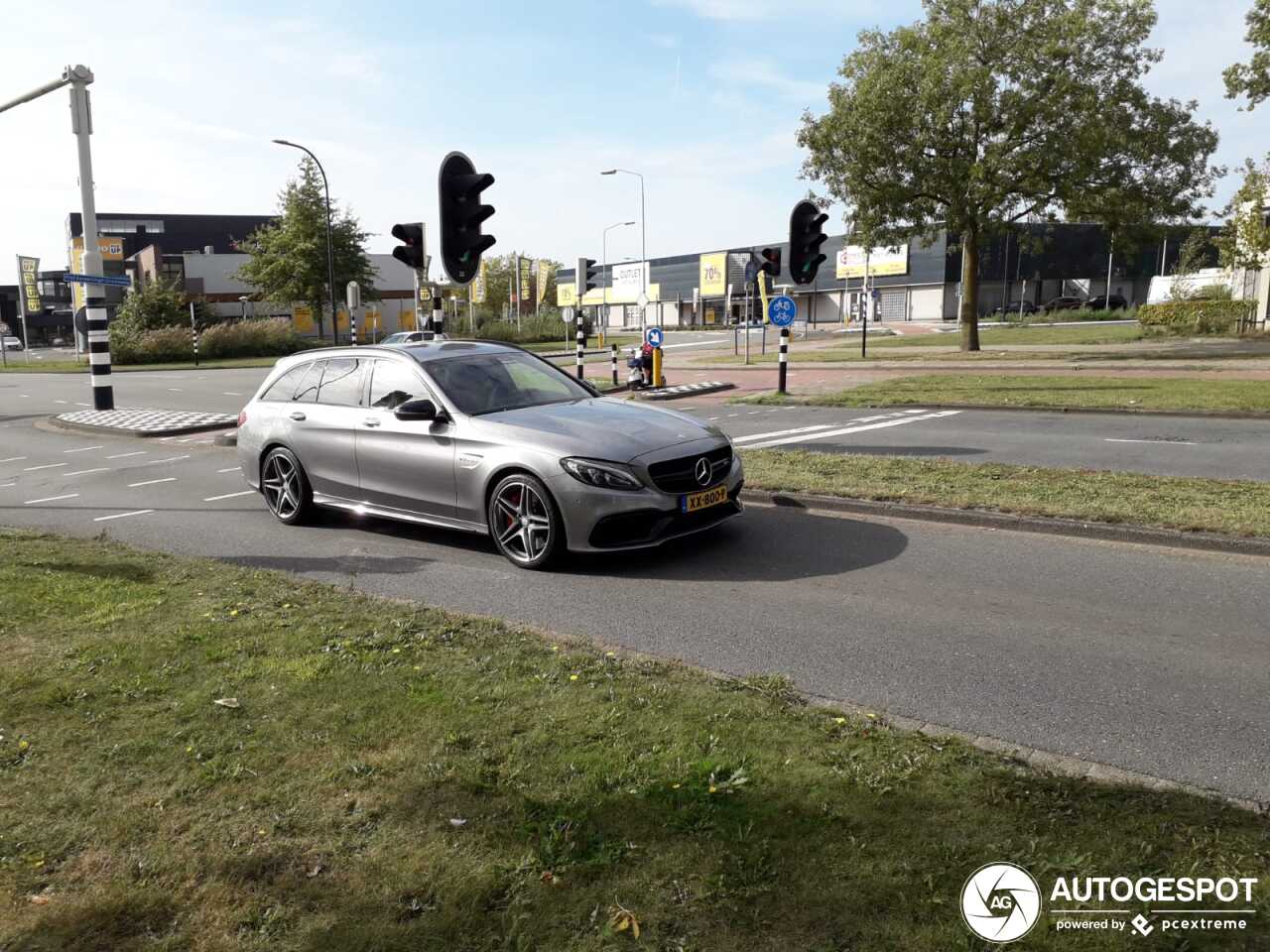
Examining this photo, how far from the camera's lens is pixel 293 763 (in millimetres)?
3375

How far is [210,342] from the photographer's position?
1937 inches

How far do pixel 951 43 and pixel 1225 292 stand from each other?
69.6 ft

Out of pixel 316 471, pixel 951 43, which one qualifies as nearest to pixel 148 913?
pixel 316 471

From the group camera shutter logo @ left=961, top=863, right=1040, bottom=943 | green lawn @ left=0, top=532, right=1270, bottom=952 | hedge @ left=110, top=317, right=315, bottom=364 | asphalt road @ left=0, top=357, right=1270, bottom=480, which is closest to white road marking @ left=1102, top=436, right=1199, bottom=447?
asphalt road @ left=0, top=357, right=1270, bottom=480

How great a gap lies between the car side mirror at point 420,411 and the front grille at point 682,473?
5.88ft

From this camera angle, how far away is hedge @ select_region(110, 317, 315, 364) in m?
46.7

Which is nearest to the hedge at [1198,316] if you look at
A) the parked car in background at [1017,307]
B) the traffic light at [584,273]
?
the traffic light at [584,273]

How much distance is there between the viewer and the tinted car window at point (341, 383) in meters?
8.00

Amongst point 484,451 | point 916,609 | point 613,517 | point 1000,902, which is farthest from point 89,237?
point 1000,902

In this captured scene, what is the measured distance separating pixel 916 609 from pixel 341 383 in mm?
5120

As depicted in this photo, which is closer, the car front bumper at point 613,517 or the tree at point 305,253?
the car front bumper at point 613,517

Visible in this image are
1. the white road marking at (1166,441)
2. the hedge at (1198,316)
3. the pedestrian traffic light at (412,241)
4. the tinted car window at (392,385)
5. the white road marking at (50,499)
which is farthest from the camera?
the hedge at (1198,316)

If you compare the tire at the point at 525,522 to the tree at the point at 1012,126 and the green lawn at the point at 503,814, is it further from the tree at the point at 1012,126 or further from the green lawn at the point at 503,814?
the tree at the point at 1012,126

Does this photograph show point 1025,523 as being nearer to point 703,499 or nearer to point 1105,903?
point 703,499
